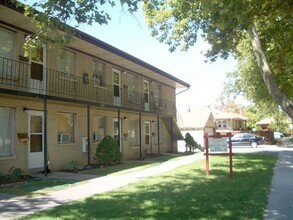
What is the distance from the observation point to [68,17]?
7.44 metres

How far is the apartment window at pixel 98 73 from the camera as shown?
18462 millimetres

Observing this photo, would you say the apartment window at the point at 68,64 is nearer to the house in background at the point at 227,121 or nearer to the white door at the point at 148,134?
the white door at the point at 148,134

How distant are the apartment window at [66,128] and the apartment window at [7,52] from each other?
3.57 m

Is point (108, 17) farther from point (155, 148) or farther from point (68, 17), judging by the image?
point (155, 148)

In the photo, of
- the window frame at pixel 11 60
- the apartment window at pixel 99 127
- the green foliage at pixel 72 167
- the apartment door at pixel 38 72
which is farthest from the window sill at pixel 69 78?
the green foliage at pixel 72 167

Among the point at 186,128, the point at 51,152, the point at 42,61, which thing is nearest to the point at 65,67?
the point at 42,61

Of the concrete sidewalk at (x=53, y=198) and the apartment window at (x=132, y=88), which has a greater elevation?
the apartment window at (x=132, y=88)

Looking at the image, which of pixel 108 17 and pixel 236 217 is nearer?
pixel 236 217

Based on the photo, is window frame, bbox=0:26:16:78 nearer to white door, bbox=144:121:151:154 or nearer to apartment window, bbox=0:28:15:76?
apartment window, bbox=0:28:15:76

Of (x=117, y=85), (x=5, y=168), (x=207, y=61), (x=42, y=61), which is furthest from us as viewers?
(x=117, y=85)

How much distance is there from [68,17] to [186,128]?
33738 mm

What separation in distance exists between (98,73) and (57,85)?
3.99 meters

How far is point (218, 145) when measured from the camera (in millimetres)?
12617

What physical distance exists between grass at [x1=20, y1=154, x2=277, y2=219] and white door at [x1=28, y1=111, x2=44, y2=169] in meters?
5.21
